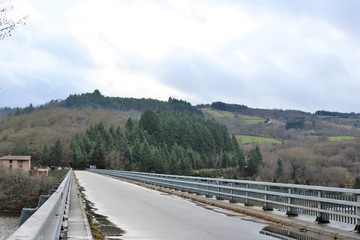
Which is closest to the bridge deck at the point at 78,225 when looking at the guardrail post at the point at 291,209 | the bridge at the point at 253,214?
the bridge at the point at 253,214

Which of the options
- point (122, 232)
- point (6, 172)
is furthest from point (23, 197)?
point (122, 232)

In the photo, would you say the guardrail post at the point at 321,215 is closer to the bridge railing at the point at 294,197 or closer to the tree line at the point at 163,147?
the bridge railing at the point at 294,197

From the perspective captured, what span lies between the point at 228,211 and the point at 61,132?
177656mm

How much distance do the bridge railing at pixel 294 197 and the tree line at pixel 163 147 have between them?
96099 millimetres

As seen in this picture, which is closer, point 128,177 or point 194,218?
point 194,218

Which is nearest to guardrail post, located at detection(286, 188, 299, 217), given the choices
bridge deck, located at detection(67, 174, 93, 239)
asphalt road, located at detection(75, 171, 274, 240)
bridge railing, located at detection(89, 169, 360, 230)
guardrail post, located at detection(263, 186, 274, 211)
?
bridge railing, located at detection(89, 169, 360, 230)

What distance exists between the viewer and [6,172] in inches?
3086

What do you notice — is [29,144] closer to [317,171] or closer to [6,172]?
[6,172]

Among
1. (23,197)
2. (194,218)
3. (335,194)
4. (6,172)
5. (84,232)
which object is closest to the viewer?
(84,232)

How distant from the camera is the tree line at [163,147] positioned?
128000 millimetres

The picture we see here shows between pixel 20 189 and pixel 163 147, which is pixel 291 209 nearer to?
pixel 20 189

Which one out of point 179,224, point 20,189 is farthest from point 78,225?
point 20,189

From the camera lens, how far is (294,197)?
14.1 metres

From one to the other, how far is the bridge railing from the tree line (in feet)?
315
